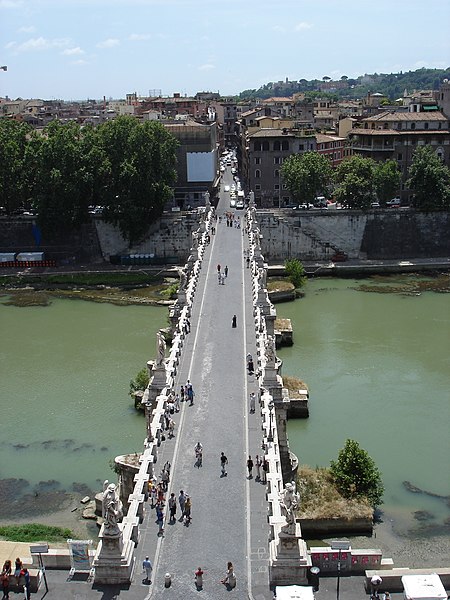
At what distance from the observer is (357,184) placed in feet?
205

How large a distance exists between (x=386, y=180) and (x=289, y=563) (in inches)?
2024

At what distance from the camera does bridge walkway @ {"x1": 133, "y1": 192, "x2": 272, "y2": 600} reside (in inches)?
666

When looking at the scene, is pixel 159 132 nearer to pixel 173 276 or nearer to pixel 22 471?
pixel 173 276

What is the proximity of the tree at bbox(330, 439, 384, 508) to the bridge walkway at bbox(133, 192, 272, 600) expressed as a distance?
3.89 metres

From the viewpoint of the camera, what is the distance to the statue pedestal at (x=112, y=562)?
1653cm

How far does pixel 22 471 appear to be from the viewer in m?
29.2

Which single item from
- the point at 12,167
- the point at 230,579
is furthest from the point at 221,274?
the point at 230,579

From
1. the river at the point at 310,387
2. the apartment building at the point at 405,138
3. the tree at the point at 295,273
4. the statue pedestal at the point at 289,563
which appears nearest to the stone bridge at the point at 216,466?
the statue pedestal at the point at 289,563

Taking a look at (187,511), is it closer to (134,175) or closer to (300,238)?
(134,175)

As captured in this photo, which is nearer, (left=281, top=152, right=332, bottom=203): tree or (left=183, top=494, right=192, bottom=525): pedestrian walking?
→ (left=183, top=494, right=192, bottom=525): pedestrian walking

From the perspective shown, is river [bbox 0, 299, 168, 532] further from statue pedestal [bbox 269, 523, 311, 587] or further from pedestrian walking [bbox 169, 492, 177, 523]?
statue pedestal [bbox 269, 523, 311, 587]

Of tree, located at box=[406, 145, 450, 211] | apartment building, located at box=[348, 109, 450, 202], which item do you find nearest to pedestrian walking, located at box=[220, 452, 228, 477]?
tree, located at box=[406, 145, 450, 211]

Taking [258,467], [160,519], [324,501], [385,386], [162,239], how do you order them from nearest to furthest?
[160,519] → [258,467] → [324,501] → [385,386] → [162,239]

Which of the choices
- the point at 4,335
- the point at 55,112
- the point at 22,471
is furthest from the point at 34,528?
the point at 55,112
